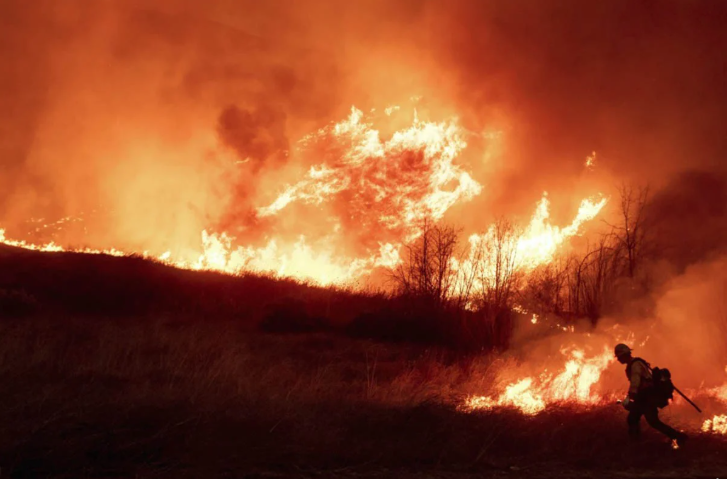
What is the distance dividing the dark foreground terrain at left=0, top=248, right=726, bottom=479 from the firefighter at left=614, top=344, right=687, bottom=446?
1.07ft

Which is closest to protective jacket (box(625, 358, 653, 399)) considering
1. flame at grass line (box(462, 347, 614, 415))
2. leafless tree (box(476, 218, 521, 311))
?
flame at grass line (box(462, 347, 614, 415))

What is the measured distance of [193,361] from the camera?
13.3 meters

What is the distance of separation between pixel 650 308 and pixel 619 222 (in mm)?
9261

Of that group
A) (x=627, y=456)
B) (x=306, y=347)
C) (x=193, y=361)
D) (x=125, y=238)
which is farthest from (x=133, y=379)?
(x=125, y=238)

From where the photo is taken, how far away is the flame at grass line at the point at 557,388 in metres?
11.9

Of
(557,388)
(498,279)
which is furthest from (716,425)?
(498,279)

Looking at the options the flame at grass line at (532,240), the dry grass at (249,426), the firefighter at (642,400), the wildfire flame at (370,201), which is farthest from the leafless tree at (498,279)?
the firefighter at (642,400)

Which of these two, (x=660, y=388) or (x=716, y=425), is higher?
(x=660, y=388)

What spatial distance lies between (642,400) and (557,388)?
16.1 feet

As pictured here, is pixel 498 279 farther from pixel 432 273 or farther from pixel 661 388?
pixel 661 388

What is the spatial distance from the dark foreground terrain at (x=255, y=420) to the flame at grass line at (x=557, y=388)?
64 cm

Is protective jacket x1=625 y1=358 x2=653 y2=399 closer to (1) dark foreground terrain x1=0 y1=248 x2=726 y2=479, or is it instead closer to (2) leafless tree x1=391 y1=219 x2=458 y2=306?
(1) dark foreground terrain x1=0 y1=248 x2=726 y2=479

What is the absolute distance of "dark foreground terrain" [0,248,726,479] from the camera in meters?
7.25

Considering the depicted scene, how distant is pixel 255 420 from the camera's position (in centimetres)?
863
